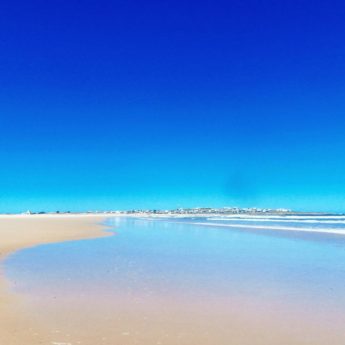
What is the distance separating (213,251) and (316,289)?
7.75 meters

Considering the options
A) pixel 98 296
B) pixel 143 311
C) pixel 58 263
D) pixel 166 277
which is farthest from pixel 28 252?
pixel 143 311

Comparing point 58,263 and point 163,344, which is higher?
point 58,263

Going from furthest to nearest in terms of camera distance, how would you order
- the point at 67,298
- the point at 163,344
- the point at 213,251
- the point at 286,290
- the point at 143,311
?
the point at 213,251, the point at 286,290, the point at 67,298, the point at 143,311, the point at 163,344

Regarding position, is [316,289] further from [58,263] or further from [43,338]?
[58,263]

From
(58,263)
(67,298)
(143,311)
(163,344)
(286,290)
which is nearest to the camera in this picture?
(163,344)

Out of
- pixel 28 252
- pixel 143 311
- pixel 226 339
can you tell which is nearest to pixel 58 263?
pixel 28 252

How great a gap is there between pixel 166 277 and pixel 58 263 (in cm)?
453

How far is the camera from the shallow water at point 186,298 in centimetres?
614

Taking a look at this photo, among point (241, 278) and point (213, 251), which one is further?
point (213, 251)

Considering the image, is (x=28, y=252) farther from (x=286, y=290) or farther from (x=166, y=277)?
(x=286, y=290)

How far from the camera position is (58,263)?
13547mm

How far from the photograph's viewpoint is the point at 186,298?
328 inches

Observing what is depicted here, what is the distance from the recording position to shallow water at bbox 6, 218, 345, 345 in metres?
6.14

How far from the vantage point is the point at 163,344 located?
5664 millimetres
